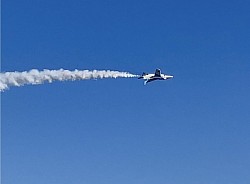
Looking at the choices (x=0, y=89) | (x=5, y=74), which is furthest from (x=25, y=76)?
(x=0, y=89)

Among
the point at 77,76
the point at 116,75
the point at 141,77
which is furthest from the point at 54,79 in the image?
the point at 141,77

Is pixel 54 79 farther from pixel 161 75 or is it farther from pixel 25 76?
pixel 161 75

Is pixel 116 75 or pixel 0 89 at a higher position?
pixel 116 75

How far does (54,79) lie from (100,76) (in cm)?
2050

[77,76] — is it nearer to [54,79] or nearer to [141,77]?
[54,79]

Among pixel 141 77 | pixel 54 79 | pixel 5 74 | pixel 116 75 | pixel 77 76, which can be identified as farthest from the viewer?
pixel 141 77

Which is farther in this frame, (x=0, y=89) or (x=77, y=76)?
(x=77, y=76)

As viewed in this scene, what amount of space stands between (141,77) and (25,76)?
57.1 metres

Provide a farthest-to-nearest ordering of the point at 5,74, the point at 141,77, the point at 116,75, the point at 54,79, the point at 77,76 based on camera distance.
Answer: the point at 141,77 < the point at 116,75 < the point at 77,76 < the point at 54,79 < the point at 5,74

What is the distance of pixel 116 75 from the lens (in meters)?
174

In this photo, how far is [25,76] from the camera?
139250mm

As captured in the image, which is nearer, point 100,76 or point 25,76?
point 25,76

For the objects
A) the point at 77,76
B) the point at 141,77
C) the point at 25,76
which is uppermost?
the point at 141,77

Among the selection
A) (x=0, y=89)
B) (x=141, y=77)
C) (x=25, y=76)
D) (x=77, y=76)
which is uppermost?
(x=141, y=77)
